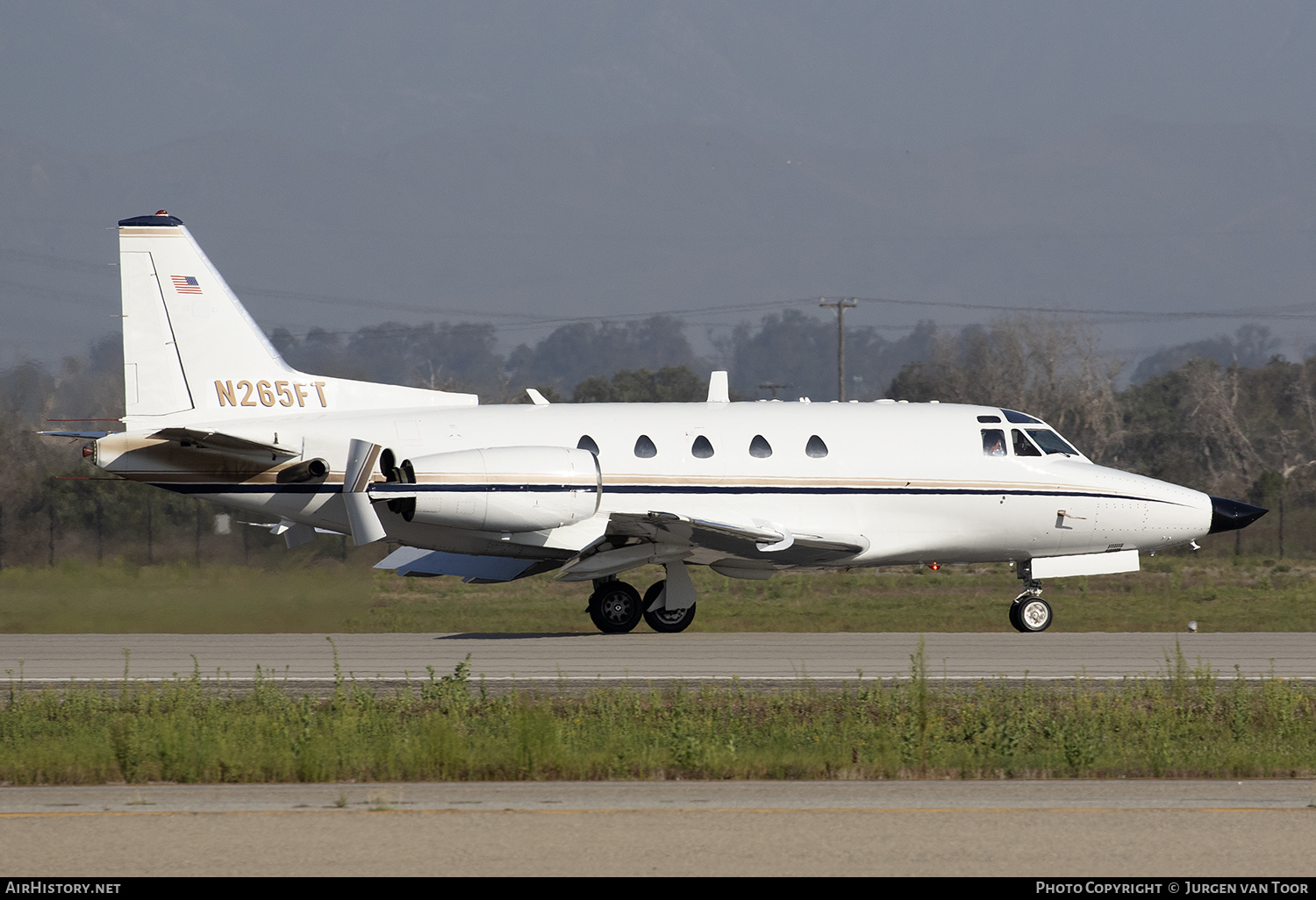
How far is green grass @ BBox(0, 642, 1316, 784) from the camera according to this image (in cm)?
1107

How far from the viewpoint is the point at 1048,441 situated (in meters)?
23.6

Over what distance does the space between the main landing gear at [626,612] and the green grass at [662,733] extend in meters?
7.34

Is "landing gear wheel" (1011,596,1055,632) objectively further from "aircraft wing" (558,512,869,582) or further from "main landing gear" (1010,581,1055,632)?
"aircraft wing" (558,512,869,582)

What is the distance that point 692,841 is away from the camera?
8.24m

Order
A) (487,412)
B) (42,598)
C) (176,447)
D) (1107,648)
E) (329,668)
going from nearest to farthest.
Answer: (329,668)
(1107,648)
(176,447)
(487,412)
(42,598)

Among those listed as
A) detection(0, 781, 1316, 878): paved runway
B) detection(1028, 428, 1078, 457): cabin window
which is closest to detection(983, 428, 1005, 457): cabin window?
detection(1028, 428, 1078, 457): cabin window

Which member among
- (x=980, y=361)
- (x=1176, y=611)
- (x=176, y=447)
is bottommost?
(x=1176, y=611)

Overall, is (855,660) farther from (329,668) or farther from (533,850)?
(533,850)

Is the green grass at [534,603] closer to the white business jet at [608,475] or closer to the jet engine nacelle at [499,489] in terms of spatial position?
the jet engine nacelle at [499,489]

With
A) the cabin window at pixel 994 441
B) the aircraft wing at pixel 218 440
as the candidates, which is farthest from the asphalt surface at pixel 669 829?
the cabin window at pixel 994 441

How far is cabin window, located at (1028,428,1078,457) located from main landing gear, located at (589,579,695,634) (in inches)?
245

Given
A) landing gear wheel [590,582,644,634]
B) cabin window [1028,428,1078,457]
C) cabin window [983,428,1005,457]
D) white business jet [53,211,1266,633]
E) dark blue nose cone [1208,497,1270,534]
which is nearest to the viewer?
white business jet [53,211,1266,633]
